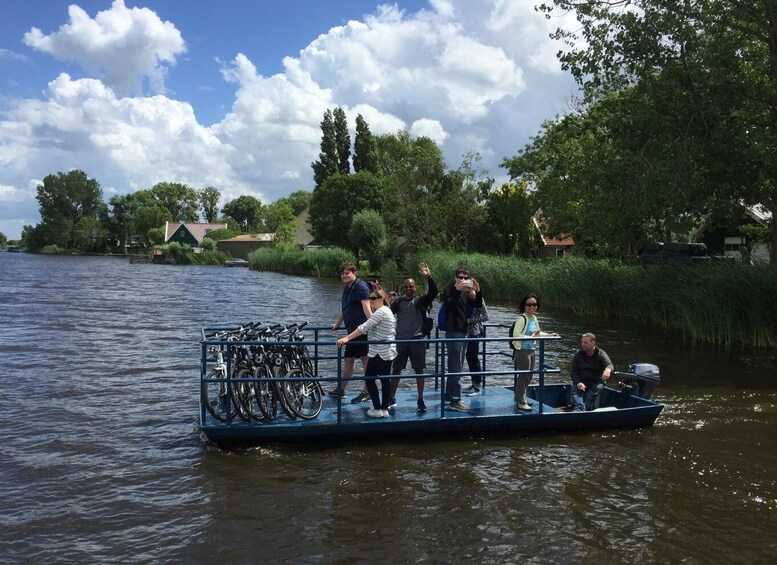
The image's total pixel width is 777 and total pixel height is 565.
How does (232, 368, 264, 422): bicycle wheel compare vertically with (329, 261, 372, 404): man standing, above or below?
below

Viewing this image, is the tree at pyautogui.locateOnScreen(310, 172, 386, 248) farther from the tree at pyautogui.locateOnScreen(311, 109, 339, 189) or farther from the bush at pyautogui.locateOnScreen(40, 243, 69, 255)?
the bush at pyautogui.locateOnScreen(40, 243, 69, 255)

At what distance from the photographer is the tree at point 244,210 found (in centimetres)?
14938

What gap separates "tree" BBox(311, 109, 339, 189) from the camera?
79.9 metres

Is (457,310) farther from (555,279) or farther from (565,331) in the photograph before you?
(555,279)

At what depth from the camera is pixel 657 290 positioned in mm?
23266

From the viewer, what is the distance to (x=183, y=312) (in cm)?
2948

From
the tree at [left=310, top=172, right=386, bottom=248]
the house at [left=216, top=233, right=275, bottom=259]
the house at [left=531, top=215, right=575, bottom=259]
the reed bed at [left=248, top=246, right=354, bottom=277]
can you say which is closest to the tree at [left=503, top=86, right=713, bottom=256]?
the house at [left=531, top=215, right=575, bottom=259]

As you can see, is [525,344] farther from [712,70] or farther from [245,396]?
[712,70]

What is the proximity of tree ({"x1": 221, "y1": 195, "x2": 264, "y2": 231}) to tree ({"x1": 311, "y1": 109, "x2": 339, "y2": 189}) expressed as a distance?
70.3m

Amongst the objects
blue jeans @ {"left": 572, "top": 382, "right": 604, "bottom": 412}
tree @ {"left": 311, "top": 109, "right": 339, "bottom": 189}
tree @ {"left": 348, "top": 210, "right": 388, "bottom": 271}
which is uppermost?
tree @ {"left": 311, "top": 109, "right": 339, "bottom": 189}

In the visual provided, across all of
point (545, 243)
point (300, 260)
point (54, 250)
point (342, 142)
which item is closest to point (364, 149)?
point (342, 142)


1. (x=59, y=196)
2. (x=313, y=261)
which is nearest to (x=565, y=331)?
(x=313, y=261)

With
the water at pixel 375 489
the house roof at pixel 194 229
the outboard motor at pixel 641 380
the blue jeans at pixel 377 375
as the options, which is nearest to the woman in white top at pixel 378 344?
the blue jeans at pixel 377 375

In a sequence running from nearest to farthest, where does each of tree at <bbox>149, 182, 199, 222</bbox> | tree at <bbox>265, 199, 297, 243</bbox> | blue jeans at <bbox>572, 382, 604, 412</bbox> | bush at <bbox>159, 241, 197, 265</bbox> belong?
blue jeans at <bbox>572, 382, 604, 412</bbox>
tree at <bbox>265, 199, 297, 243</bbox>
bush at <bbox>159, 241, 197, 265</bbox>
tree at <bbox>149, 182, 199, 222</bbox>
